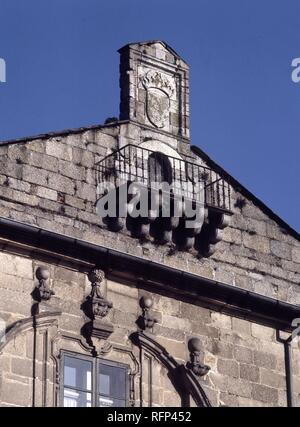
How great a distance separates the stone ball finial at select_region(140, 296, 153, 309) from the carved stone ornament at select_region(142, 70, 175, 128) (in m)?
2.42

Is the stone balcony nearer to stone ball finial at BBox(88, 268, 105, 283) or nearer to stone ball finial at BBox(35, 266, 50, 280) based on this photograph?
stone ball finial at BBox(88, 268, 105, 283)

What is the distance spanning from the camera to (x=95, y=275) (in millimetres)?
28922

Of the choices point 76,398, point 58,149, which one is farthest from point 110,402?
point 58,149

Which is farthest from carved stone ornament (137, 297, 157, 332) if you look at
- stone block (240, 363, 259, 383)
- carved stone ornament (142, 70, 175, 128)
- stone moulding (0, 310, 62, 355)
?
carved stone ornament (142, 70, 175, 128)

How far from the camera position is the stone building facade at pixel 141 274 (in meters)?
28.3

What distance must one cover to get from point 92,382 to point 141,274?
1.70 metres

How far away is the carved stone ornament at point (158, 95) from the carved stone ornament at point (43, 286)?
2966 millimetres

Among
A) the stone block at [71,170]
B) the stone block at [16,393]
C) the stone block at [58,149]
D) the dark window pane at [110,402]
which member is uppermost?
the stone block at [58,149]

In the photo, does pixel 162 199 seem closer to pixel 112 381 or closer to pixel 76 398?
pixel 112 381

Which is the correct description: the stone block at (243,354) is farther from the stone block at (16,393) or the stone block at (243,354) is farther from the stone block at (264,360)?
the stone block at (16,393)

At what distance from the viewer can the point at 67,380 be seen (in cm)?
2822

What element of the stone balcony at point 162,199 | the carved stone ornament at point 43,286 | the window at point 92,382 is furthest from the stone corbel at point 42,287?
the stone balcony at point 162,199

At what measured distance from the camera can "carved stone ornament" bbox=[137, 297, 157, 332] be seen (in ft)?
95.8
